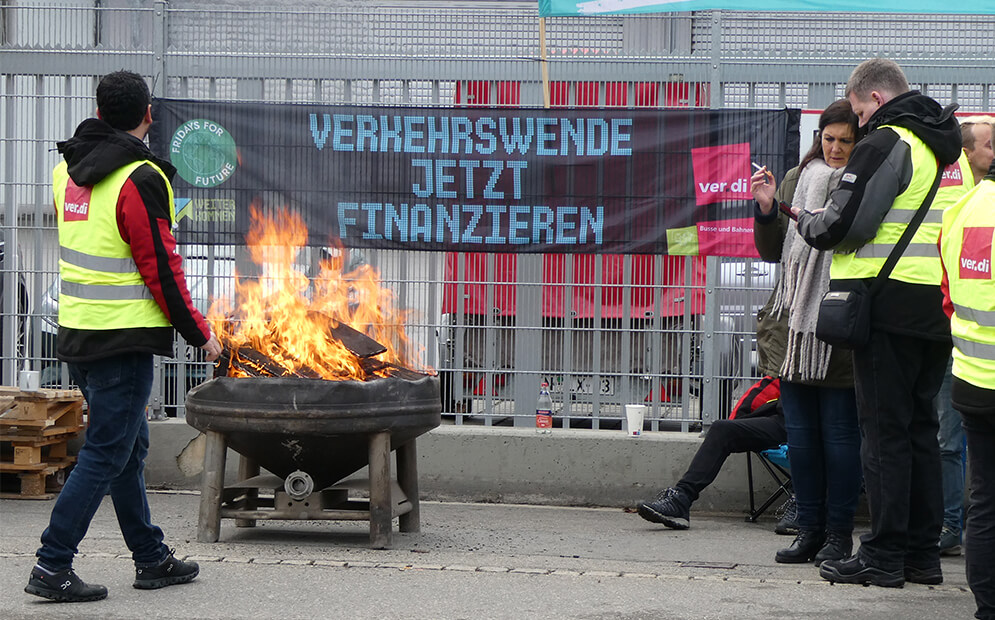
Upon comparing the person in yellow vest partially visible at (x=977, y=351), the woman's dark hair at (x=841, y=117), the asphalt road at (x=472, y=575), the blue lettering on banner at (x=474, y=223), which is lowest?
the asphalt road at (x=472, y=575)

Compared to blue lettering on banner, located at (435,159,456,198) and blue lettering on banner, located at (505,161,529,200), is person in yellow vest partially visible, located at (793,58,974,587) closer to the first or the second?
blue lettering on banner, located at (505,161,529,200)

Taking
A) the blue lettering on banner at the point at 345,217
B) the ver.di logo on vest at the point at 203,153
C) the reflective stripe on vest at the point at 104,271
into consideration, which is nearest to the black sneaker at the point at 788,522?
the blue lettering on banner at the point at 345,217

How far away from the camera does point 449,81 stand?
329 inches

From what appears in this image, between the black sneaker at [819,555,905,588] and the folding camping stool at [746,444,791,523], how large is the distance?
160 cm

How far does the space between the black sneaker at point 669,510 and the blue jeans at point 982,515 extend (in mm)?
2629

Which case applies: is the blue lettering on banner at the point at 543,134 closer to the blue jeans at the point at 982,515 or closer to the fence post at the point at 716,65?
the fence post at the point at 716,65

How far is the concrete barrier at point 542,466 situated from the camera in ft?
26.4

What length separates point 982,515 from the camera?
4.64 m

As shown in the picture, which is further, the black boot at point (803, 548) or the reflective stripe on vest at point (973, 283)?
the black boot at point (803, 548)

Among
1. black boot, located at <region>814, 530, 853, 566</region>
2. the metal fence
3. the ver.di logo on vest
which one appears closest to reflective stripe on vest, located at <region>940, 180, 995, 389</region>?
black boot, located at <region>814, 530, 853, 566</region>

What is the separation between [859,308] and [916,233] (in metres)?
0.42

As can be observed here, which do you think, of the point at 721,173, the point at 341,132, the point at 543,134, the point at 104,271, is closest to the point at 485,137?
the point at 543,134

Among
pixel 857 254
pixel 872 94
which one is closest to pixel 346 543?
pixel 857 254

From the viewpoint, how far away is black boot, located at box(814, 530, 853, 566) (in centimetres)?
606
